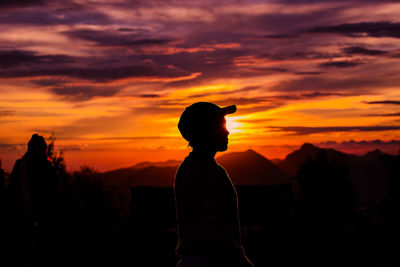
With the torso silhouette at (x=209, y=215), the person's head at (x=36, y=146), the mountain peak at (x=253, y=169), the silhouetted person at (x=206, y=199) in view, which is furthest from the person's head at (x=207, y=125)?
the mountain peak at (x=253, y=169)

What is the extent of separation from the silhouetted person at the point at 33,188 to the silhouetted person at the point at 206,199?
9.71 m

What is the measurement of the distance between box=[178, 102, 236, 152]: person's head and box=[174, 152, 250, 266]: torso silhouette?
0.62 feet

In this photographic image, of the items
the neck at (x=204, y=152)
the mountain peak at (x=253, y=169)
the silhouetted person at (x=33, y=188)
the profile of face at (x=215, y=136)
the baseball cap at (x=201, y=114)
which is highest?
the baseball cap at (x=201, y=114)

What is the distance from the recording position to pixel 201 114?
→ 4582 mm

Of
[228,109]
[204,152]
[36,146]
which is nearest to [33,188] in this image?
[36,146]

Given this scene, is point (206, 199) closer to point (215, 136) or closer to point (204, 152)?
point (204, 152)

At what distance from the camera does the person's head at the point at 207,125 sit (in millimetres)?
4578

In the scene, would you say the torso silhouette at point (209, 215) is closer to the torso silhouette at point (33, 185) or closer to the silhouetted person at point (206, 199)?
the silhouetted person at point (206, 199)

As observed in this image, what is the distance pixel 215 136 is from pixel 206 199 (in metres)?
0.58

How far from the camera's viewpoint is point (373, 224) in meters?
14.2

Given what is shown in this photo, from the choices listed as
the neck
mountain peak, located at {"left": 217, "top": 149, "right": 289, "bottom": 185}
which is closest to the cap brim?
the neck

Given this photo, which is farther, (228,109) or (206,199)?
(228,109)

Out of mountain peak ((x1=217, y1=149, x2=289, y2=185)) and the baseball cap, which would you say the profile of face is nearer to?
the baseball cap

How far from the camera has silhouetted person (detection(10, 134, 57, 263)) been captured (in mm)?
13445
